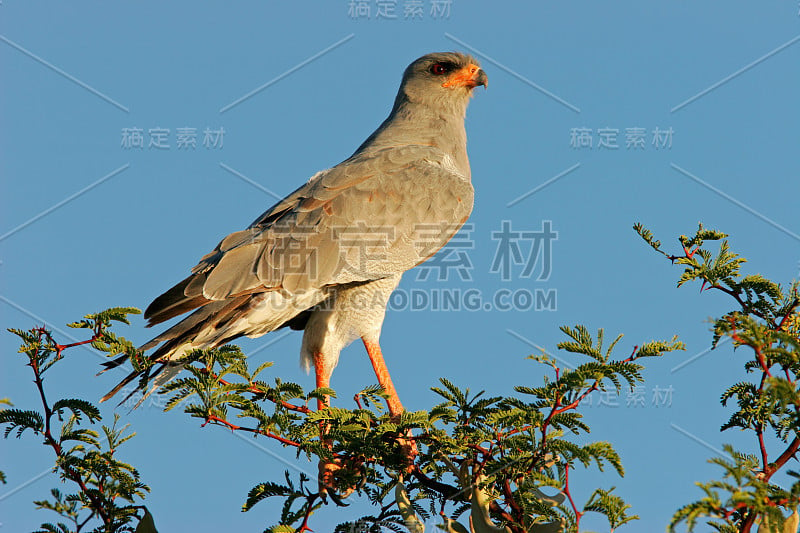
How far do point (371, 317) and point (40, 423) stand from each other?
293 centimetres

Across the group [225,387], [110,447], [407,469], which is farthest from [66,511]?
[407,469]

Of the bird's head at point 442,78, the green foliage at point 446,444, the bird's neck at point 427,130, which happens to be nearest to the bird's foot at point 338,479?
the green foliage at point 446,444

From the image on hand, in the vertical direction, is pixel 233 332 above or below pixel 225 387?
above

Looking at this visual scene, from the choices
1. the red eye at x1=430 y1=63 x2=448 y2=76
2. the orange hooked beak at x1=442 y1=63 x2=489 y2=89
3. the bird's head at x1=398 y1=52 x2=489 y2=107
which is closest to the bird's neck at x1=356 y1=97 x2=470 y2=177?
the bird's head at x1=398 y1=52 x2=489 y2=107

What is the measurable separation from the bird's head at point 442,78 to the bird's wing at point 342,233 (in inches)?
44.9

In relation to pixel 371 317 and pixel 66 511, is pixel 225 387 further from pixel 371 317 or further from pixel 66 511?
pixel 371 317

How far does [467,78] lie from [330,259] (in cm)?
303

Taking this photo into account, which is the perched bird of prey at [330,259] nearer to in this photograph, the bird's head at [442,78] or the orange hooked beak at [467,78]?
the bird's head at [442,78]

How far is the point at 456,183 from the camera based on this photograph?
22.3 ft

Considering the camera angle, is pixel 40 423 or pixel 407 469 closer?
pixel 40 423

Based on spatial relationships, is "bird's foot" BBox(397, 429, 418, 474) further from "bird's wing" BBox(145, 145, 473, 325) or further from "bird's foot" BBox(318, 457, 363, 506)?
"bird's wing" BBox(145, 145, 473, 325)

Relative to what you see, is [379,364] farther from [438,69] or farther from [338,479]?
[438,69]

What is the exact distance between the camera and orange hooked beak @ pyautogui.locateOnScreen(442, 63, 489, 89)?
312 inches

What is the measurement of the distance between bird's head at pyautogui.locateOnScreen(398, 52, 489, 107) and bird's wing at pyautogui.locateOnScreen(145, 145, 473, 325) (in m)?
1.14
